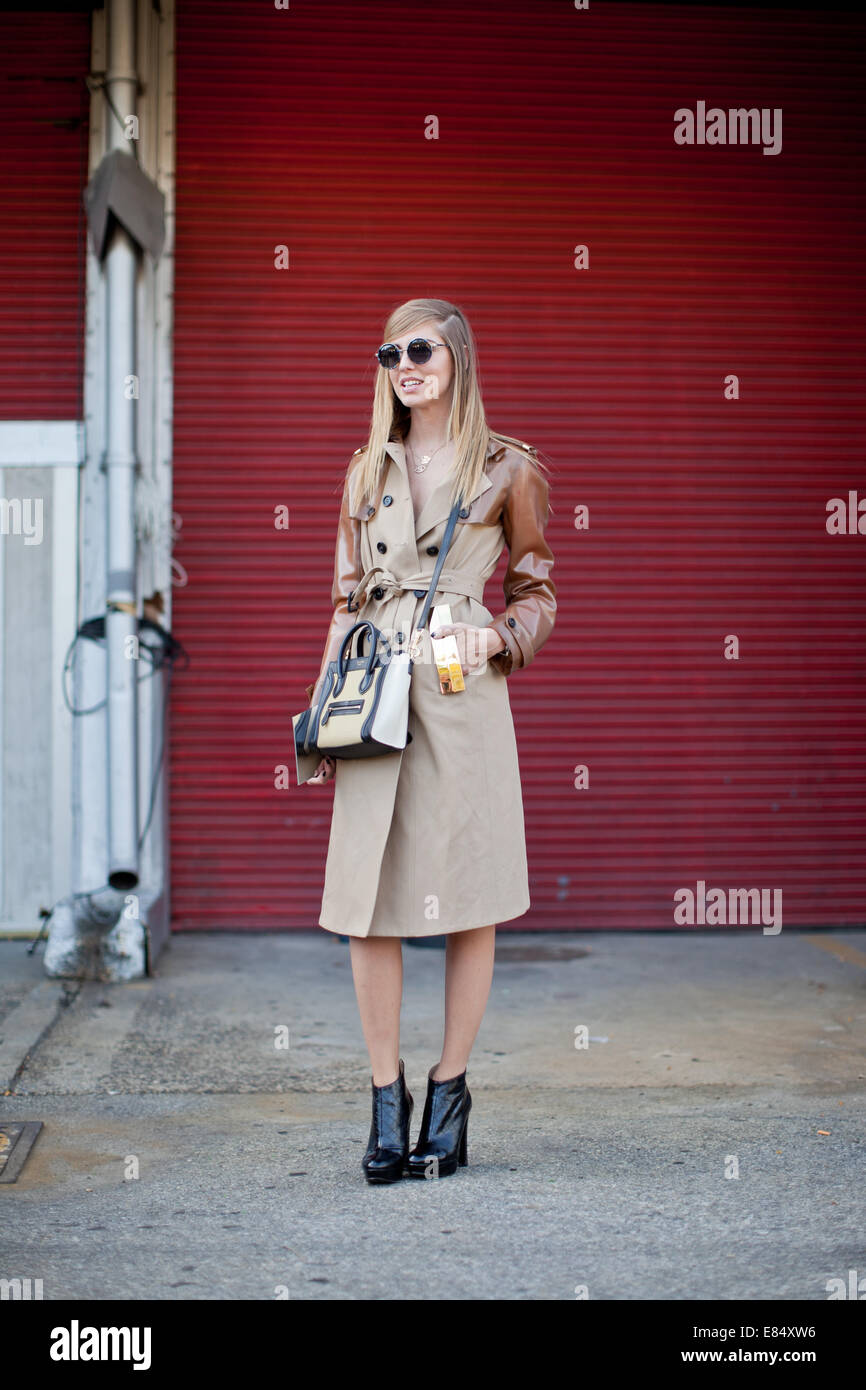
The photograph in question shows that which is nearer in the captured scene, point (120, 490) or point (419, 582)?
point (419, 582)

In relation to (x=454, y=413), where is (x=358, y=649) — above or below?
below

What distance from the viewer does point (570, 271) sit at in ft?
21.7

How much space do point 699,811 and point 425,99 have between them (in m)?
3.62

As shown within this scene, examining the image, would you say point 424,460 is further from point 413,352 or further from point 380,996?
point 380,996

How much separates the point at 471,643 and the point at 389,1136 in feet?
3.85

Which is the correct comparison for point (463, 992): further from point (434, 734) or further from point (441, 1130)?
point (434, 734)

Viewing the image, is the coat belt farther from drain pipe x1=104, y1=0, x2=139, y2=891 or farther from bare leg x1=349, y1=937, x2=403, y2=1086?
drain pipe x1=104, y1=0, x2=139, y2=891

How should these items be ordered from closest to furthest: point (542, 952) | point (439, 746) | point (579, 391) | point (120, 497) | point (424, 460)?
point (439, 746) < point (424, 460) < point (120, 497) < point (542, 952) < point (579, 391)

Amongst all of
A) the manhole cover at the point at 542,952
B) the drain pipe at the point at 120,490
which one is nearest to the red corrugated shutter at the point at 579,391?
the manhole cover at the point at 542,952

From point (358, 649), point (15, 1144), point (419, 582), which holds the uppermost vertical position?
point (419, 582)

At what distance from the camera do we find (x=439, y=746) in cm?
324

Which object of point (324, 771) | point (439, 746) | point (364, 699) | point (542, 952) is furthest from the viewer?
point (542, 952)

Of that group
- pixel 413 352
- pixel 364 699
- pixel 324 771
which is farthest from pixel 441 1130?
pixel 413 352

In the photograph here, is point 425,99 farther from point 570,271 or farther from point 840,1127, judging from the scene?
point 840,1127
